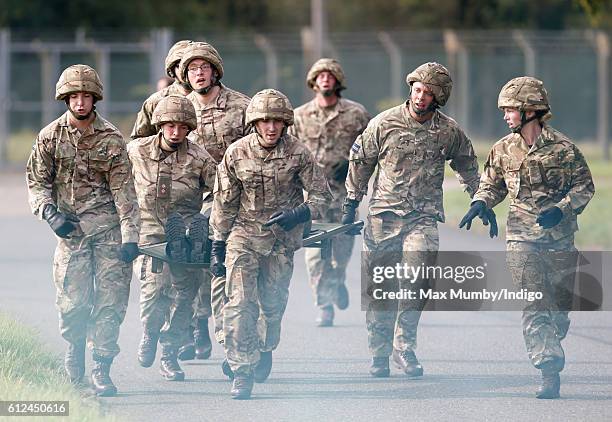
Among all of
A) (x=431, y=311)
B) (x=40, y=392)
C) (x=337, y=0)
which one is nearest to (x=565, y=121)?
(x=337, y=0)

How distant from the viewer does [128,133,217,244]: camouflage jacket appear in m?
10.4

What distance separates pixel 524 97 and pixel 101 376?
302 centimetres

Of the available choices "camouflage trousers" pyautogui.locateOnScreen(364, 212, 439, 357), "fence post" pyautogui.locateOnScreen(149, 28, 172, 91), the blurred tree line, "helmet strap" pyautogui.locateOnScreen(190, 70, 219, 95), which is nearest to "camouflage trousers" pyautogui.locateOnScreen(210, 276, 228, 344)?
"camouflage trousers" pyautogui.locateOnScreen(364, 212, 439, 357)

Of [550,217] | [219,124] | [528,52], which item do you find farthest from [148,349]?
[528,52]

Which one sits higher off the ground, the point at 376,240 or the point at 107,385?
the point at 376,240

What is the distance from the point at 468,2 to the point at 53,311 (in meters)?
38.8

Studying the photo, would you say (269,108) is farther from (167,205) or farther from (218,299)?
(218,299)

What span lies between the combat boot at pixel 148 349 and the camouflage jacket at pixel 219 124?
133 cm

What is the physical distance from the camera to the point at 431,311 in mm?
13820

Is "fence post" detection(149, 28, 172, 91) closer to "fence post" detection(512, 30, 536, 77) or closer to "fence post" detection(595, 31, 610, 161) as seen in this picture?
"fence post" detection(512, 30, 536, 77)

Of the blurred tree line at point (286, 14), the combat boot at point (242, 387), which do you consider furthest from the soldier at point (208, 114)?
the blurred tree line at point (286, 14)

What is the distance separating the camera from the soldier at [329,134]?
13.0 meters

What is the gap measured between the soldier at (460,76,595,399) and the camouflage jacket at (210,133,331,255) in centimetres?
118

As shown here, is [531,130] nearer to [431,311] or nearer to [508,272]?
[508,272]
